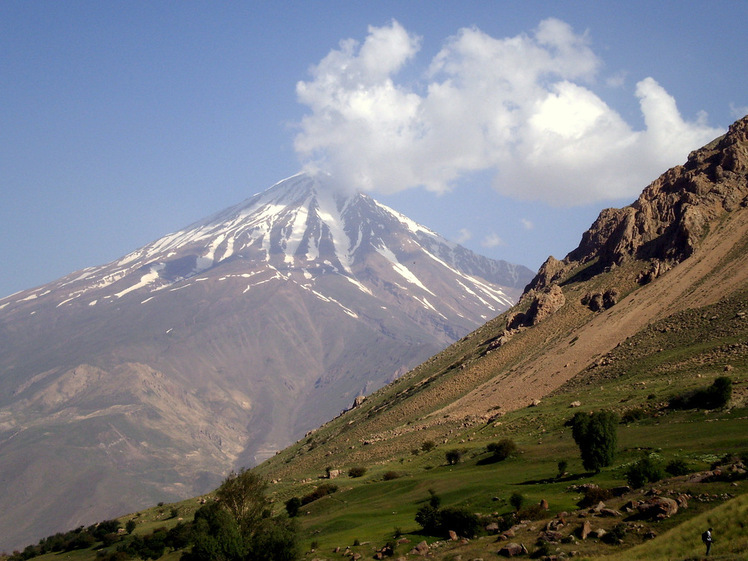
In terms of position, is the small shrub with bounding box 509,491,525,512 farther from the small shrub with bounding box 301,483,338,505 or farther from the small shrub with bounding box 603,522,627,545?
the small shrub with bounding box 301,483,338,505

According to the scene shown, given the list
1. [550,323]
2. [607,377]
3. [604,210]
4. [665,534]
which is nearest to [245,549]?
[665,534]

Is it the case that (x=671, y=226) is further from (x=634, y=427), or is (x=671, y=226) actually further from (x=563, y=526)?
(x=563, y=526)

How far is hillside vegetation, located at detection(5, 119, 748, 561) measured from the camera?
28.0 metres

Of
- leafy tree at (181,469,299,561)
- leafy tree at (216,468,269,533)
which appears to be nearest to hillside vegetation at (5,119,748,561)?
leafy tree at (181,469,299,561)

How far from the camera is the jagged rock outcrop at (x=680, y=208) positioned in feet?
273

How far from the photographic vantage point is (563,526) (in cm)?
2744

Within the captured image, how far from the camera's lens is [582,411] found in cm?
5672

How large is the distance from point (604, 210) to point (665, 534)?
3643 inches

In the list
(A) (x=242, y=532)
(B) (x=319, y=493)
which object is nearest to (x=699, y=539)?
(A) (x=242, y=532)

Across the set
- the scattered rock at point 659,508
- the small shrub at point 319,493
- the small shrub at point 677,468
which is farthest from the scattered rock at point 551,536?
the small shrub at point 319,493

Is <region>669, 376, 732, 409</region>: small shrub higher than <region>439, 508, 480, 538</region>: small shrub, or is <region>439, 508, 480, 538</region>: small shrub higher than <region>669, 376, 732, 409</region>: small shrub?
<region>439, 508, 480, 538</region>: small shrub

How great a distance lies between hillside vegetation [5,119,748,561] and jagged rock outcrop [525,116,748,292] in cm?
25

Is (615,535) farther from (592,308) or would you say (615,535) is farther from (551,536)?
(592,308)

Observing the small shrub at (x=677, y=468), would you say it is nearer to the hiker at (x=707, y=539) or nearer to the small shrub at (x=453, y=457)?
the hiker at (x=707, y=539)
